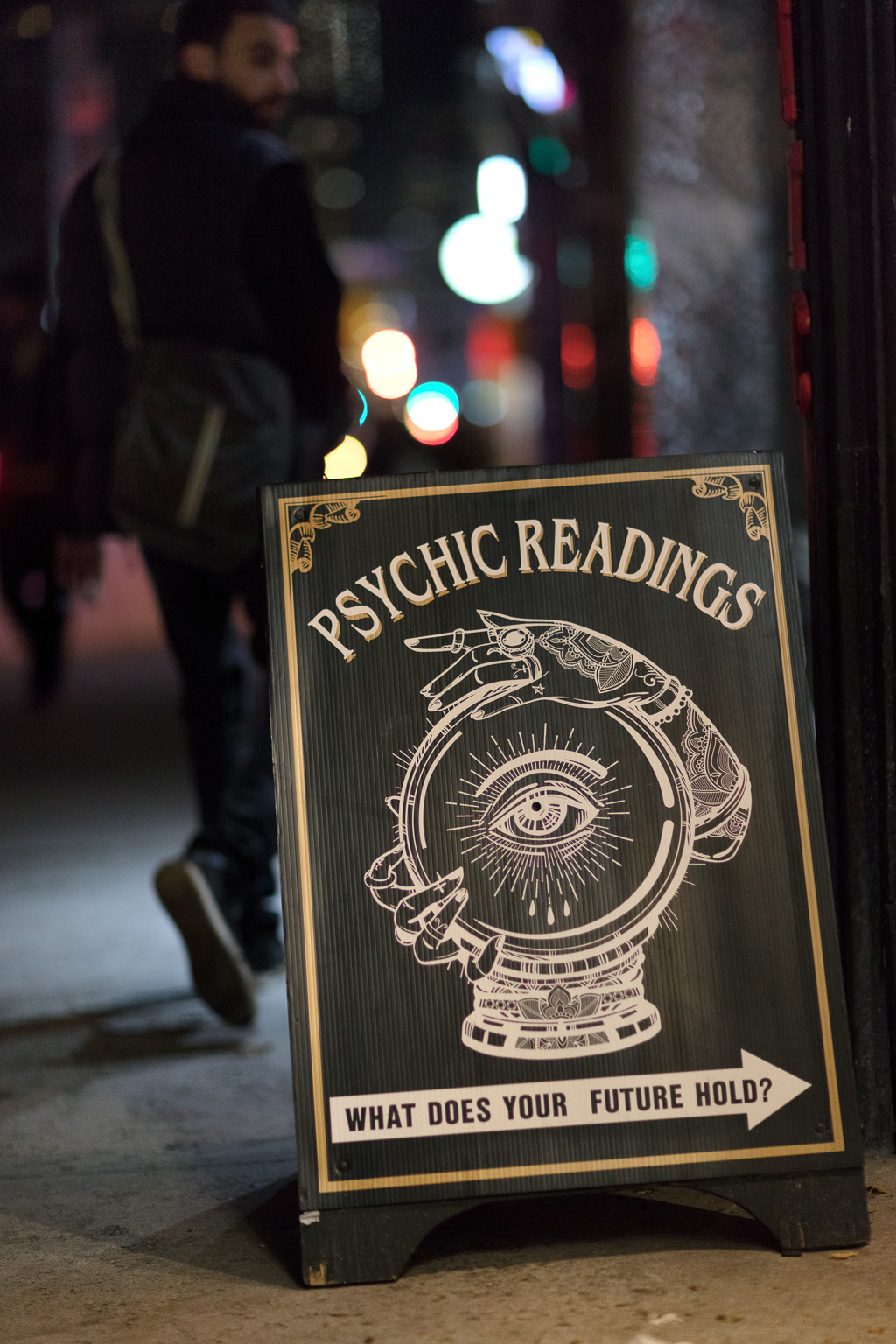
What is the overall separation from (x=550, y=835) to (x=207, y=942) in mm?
1153

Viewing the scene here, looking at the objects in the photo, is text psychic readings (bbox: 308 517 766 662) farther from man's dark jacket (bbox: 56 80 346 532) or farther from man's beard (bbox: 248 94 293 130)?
man's beard (bbox: 248 94 293 130)

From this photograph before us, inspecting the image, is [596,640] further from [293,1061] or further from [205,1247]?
[205,1247]

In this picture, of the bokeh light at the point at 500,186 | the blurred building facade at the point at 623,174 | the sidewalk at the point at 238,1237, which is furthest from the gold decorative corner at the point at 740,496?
the bokeh light at the point at 500,186

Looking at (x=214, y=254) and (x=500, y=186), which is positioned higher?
(x=500, y=186)

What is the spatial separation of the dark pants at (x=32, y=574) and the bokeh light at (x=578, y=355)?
3789mm

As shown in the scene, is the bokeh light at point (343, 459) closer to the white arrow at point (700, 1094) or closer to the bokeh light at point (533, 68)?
the white arrow at point (700, 1094)

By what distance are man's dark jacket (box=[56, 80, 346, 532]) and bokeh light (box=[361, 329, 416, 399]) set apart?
100ft

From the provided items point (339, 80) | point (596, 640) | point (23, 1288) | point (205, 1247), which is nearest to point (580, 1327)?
point (205, 1247)

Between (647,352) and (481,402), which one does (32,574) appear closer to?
(647,352)

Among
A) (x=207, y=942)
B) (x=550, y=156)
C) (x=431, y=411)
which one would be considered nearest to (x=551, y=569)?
(x=207, y=942)

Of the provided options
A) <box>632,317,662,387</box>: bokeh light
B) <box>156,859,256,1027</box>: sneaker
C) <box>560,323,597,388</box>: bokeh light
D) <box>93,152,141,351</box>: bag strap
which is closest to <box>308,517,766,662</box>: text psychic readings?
<box>156,859,256,1027</box>: sneaker

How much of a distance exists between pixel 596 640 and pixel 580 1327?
0.90 meters

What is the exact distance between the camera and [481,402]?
128ft

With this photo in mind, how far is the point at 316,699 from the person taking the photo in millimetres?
1944
